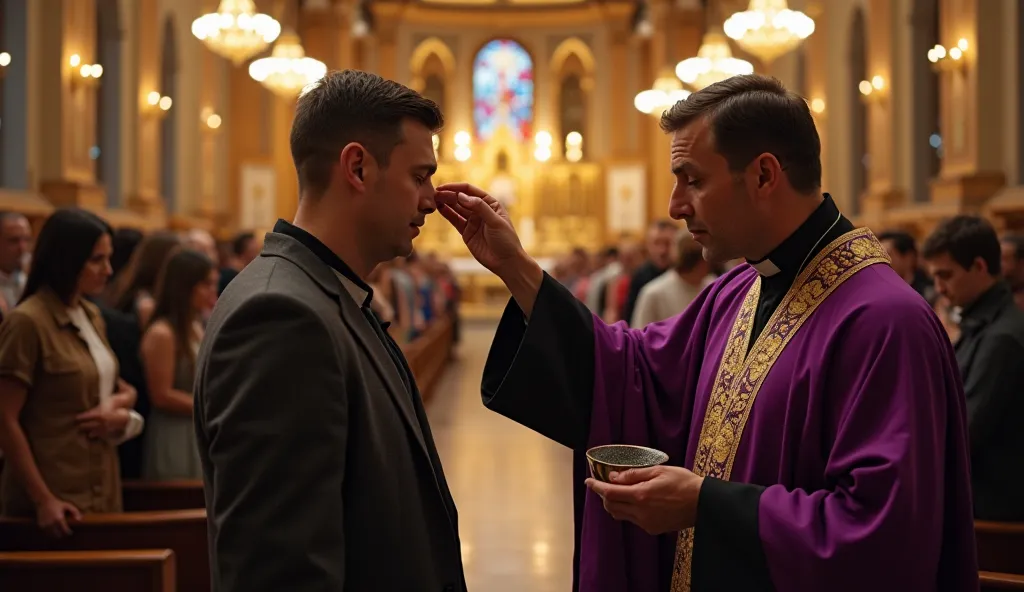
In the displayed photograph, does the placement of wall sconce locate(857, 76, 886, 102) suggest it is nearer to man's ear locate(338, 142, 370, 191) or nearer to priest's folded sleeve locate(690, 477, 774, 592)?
priest's folded sleeve locate(690, 477, 774, 592)

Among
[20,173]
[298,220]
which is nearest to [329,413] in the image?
[298,220]

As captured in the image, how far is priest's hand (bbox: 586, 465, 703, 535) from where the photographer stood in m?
2.09

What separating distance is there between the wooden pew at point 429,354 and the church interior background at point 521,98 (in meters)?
4.22

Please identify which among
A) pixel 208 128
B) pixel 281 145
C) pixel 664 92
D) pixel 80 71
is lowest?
pixel 80 71

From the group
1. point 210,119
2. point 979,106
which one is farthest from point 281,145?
point 979,106

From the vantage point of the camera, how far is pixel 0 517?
3.66 metres

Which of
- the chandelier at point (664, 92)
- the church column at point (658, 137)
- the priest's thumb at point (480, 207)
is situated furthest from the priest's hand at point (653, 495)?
the church column at point (658, 137)

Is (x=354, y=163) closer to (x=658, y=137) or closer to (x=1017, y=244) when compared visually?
(x=1017, y=244)

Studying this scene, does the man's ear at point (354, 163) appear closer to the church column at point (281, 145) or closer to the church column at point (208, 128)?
the church column at point (208, 128)

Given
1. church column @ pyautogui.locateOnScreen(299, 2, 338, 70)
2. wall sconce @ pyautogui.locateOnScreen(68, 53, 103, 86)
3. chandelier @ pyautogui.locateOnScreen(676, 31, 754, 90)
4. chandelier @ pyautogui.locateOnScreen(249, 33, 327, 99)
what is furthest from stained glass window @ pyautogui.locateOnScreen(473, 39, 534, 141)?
wall sconce @ pyautogui.locateOnScreen(68, 53, 103, 86)

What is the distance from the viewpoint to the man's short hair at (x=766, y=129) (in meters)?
2.32

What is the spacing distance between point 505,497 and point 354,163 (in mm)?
6212

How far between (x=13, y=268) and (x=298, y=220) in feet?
17.0

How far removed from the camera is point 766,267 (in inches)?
98.0
